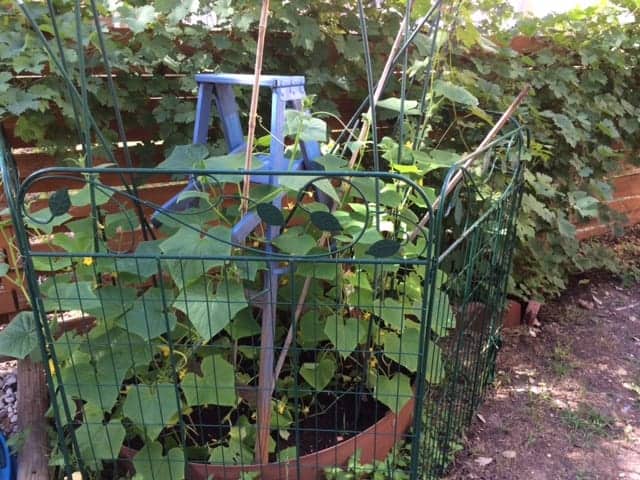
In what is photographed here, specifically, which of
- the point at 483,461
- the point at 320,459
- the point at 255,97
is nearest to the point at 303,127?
the point at 255,97

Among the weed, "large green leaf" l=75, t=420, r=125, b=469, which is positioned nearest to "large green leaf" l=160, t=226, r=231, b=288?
"large green leaf" l=75, t=420, r=125, b=469

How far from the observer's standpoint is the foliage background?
2.01m

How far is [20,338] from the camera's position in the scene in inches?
64.4

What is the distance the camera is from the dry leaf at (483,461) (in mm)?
2037

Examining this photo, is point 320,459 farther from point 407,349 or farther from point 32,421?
point 32,421

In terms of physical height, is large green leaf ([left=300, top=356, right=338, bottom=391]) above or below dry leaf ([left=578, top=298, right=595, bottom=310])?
above

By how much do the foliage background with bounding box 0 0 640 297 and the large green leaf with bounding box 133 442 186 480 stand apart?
45.9 inches

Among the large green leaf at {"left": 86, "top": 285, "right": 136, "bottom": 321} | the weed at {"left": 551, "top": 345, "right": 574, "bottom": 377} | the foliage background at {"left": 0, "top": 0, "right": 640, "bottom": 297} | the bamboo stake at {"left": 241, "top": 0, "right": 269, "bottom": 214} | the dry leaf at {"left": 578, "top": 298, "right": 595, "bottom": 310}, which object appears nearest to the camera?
the bamboo stake at {"left": 241, "top": 0, "right": 269, "bottom": 214}

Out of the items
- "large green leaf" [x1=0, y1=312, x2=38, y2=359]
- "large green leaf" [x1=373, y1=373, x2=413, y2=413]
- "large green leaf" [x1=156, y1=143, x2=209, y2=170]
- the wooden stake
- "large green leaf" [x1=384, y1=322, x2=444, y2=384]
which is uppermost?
"large green leaf" [x1=156, y1=143, x2=209, y2=170]

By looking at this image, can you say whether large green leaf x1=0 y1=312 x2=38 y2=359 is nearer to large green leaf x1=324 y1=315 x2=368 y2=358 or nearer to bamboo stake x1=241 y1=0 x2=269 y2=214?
bamboo stake x1=241 y1=0 x2=269 y2=214

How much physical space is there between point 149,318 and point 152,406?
0.27 meters

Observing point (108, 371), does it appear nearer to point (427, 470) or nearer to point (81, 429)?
point (81, 429)

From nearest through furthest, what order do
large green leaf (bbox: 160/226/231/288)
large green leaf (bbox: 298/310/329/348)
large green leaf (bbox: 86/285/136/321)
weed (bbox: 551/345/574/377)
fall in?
large green leaf (bbox: 160/226/231/288), large green leaf (bbox: 86/285/136/321), large green leaf (bbox: 298/310/329/348), weed (bbox: 551/345/574/377)

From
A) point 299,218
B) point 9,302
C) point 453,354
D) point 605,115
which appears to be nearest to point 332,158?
point 299,218
